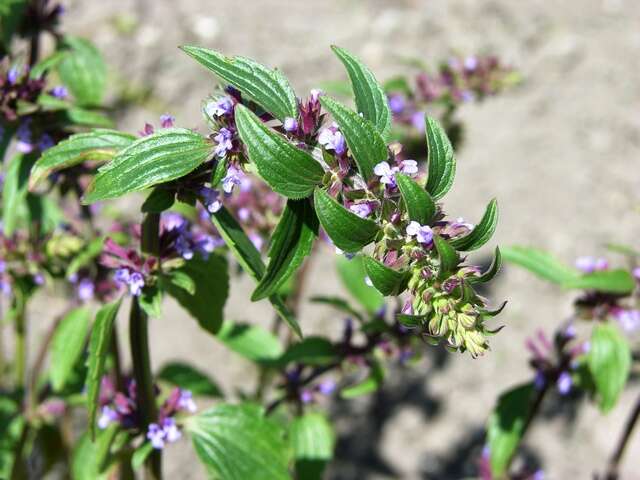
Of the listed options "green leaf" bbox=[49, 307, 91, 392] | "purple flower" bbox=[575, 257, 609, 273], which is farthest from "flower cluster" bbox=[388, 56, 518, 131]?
"green leaf" bbox=[49, 307, 91, 392]

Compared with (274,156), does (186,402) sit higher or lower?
lower

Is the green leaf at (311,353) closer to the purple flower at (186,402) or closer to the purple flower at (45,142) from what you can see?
the purple flower at (186,402)

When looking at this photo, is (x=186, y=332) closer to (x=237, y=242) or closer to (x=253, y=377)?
(x=253, y=377)

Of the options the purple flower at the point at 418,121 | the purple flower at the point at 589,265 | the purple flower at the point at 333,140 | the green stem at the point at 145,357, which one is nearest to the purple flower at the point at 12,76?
the green stem at the point at 145,357

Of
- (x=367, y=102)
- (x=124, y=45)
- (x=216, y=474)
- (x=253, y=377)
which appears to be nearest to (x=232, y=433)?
(x=216, y=474)

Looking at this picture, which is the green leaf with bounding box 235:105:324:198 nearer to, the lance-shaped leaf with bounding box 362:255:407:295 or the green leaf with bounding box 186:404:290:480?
the lance-shaped leaf with bounding box 362:255:407:295

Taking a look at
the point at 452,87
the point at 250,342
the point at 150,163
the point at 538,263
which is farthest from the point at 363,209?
the point at 452,87

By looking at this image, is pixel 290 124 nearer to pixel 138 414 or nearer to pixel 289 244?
pixel 289 244

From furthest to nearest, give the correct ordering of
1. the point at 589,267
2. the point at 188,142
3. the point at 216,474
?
the point at 589,267
the point at 216,474
the point at 188,142
